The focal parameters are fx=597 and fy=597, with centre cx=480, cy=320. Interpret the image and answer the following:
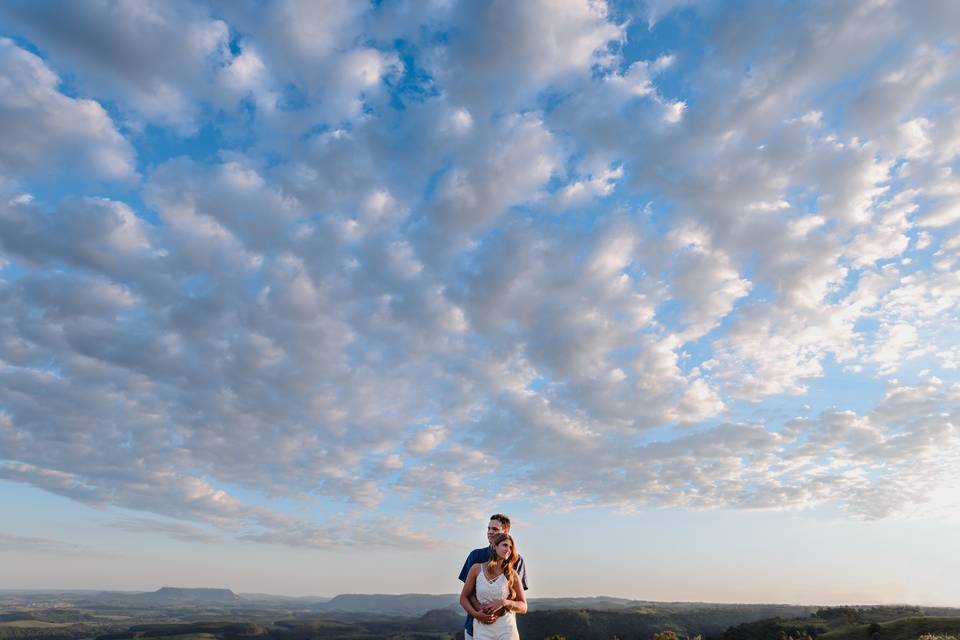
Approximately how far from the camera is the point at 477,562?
10.5 meters

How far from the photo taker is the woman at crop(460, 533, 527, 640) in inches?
385

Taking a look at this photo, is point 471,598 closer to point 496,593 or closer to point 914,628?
point 496,593

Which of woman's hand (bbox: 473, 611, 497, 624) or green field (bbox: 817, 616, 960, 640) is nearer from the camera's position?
woman's hand (bbox: 473, 611, 497, 624)

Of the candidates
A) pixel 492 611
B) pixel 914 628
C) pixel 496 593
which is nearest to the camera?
pixel 492 611

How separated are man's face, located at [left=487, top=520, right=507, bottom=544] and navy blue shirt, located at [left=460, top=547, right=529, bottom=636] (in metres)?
0.48

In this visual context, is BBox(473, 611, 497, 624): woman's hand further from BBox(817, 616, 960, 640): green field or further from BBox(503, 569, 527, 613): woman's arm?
BBox(817, 616, 960, 640): green field

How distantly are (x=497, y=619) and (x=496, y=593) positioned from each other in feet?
1.41

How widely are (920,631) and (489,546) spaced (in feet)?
172

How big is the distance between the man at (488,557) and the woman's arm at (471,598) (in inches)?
2.3

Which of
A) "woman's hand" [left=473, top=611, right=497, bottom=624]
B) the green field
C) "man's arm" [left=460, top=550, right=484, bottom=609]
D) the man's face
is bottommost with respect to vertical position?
the green field

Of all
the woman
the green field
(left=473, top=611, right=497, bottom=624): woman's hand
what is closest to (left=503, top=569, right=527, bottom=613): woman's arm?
the woman

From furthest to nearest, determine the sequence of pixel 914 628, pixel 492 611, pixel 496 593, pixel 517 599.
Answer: pixel 914 628 → pixel 517 599 → pixel 496 593 → pixel 492 611

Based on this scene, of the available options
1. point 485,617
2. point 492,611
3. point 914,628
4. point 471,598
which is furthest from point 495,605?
point 914,628

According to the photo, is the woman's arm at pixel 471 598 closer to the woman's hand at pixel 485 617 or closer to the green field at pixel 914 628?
the woman's hand at pixel 485 617
